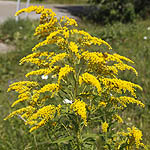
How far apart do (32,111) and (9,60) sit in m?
4.16

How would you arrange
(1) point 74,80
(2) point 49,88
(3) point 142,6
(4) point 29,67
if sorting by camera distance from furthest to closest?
(3) point 142,6 → (4) point 29,67 → (1) point 74,80 → (2) point 49,88

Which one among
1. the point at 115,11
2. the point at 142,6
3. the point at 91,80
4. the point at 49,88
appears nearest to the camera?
the point at 91,80

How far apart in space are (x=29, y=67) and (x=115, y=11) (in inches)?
198

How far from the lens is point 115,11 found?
31.4 ft

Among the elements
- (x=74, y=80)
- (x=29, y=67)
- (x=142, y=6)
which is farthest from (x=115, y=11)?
(x=74, y=80)

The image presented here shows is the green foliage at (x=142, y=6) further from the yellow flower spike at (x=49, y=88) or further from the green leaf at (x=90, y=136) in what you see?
the yellow flower spike at (x=49, y=88)

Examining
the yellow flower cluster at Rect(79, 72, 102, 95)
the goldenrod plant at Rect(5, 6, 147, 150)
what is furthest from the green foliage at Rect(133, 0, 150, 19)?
the yellow flower cluster at Rect(79, 72, 102, 95)

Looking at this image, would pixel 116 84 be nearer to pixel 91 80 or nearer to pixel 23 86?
pixel 91 80

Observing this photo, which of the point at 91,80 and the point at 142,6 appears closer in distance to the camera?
the point at 91,80

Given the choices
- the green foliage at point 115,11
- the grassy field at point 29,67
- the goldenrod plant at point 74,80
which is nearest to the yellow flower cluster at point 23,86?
the goldenrod plant at point 74,80

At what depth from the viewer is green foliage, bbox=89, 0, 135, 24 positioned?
9.62 m

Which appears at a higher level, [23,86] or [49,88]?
[49,88]

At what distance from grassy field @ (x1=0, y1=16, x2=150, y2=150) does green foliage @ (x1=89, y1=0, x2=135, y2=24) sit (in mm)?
1969

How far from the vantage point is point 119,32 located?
7.14 m
